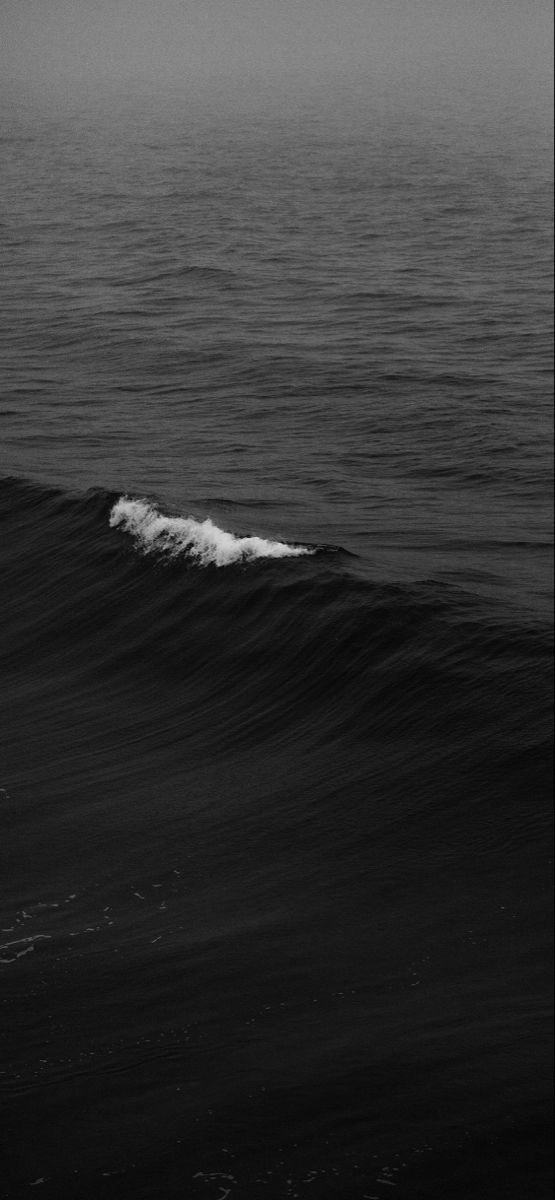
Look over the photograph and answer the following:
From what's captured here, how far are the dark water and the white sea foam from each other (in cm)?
8

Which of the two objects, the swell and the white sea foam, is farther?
the white sea foam

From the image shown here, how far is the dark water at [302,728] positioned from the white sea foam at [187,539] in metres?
0.08

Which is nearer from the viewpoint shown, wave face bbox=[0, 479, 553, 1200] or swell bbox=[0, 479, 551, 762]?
wave face bbox=[0, 479, 553, 1200]

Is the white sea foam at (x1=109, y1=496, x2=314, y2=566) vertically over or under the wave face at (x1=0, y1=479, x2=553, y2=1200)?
over

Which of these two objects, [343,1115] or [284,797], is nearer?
[343,1115]

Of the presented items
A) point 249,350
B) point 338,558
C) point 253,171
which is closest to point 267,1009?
point 338,558

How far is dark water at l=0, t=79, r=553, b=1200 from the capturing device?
10.7m

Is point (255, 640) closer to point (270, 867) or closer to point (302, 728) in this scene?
point (302, 728)

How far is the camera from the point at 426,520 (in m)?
17.2

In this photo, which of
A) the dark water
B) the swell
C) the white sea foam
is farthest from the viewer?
the white sea foam

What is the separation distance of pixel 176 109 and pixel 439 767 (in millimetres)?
92217

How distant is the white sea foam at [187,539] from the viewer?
2117cm

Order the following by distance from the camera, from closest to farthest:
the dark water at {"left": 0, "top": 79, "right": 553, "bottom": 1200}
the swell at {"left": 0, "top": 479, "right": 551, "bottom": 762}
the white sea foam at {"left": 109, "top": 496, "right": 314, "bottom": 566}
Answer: the dark water at {"left": 0, "top": 79, "right": 553, "bottom": 1200}, the swell at {"left": 0, "top": 479, "right": 551, "bottom": 762}, the white sea foam at {"left": 109, "top": 496, "right": 314, "bottom": 566}

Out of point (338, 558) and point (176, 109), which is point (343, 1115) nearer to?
point (338, 558)
